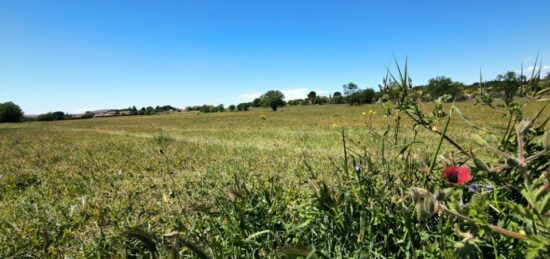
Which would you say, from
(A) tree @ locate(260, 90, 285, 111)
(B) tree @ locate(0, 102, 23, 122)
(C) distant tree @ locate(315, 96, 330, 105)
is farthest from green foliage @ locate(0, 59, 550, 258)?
(B) tree @ locate(0, 102, 23, 122)

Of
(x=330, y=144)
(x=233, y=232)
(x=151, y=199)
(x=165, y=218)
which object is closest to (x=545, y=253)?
(x=233, y=232)

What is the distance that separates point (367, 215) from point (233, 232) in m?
0.92

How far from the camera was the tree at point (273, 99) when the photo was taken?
79.8m

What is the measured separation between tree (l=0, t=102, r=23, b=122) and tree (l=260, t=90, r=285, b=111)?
70.9m

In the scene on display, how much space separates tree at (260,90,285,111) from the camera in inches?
3142

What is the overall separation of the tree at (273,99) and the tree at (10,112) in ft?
233

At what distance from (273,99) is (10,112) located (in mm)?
74097

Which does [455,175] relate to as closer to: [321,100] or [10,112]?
[321,100]

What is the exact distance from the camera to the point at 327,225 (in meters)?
1.94

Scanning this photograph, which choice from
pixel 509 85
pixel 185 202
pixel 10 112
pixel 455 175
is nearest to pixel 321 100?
pixel 10 112

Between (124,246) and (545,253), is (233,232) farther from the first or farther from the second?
(545,253)

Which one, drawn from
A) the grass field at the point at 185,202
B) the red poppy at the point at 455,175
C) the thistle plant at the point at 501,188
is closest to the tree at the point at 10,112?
the grass field at the point at 185,202

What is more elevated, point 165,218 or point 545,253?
point 545,253

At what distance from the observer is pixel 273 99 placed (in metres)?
80.1
